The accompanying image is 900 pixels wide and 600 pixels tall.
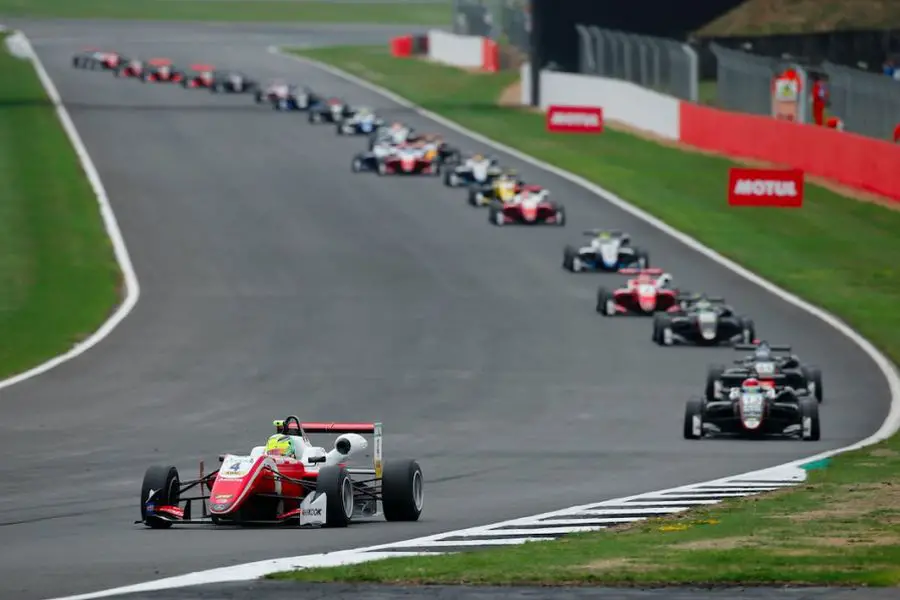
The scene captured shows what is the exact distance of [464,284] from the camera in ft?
141

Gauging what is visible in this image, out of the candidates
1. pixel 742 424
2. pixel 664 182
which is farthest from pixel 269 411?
pixel 664 182

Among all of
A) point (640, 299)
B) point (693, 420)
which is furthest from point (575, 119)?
point (693, 420)

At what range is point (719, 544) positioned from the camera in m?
16.3

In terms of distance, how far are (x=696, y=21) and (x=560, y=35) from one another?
7184mm

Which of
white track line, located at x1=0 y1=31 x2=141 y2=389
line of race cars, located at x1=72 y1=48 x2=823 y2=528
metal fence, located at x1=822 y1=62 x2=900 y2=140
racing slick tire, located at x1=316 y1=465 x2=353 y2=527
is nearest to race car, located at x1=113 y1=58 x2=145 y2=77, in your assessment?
white track line, located at x1=0 y1=31 x2=141 y2=389

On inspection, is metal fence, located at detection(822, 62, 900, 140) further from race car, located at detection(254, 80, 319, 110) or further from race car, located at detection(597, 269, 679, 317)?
race car, located at detection(254, 80, 319, 110)

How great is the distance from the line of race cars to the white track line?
6.80 metres

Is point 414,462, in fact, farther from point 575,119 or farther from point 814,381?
point 575,119

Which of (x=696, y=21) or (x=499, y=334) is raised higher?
(x=696, y=21)

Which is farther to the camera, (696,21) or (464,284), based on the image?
(696,21)

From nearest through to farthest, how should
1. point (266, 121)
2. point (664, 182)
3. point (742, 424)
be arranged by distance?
point (742, 424)
point (664, 182)
point (266, 121)

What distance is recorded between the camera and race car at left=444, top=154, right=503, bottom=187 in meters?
56.9

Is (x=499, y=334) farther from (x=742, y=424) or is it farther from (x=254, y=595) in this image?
(x=254, y=595)

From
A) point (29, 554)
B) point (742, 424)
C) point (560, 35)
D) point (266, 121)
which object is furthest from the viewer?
point (560, 35)
